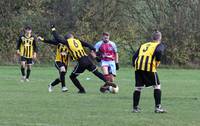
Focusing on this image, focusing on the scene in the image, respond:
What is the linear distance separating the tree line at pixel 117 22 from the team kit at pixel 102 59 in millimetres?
14022

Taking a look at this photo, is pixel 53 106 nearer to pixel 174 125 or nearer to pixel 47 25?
pixel 174 125

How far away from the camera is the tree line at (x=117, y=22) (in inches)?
1559

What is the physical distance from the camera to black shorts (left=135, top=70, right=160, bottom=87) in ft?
45.5

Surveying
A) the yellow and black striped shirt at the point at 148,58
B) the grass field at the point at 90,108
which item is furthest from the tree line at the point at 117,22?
the yellow and black striped shirt at the point at 148,58

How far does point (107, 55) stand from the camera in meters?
20.4

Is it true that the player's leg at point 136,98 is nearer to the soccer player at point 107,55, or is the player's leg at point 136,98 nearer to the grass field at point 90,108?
the grass field at point 90,108

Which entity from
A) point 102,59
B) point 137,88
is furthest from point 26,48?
point 137,88

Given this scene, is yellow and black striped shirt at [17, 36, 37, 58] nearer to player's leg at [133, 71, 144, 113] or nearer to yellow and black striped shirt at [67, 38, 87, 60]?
yellow and black striped shirt at [67, 38, 87, 60]

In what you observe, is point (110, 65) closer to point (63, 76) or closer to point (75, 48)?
point (63, 76)

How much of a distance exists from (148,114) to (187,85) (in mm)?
10464

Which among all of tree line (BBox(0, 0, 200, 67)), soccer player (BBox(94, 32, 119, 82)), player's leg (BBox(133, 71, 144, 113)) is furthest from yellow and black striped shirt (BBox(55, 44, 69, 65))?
tree line (BBox(0, 0, 200, 67))

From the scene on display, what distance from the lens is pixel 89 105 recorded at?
1545 cm

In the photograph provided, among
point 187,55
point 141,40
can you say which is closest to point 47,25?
point 141,40

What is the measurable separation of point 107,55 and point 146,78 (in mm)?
6582
